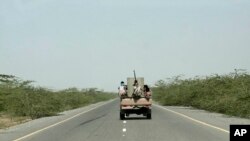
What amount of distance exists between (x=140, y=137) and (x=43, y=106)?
29155 mm

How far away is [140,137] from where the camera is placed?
67.9ft

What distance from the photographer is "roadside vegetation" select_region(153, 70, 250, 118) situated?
4160 cm

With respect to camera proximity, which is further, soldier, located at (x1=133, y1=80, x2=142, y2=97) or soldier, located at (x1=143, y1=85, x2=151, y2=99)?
soldier, located at (x1=143, y1=85, x2=151, y2=99)

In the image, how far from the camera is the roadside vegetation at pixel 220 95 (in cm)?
4160

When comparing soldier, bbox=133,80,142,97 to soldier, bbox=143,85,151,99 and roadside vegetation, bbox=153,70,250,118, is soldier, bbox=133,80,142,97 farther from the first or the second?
roadside vegetation, bbox=153,70,250,118

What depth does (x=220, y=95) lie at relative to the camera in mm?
55781

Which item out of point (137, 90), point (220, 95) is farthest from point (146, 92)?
point (220, 95)

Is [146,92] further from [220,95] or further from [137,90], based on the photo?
[220,95]

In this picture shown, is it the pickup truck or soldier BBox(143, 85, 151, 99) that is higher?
soldier BBox(143, 85, 151, 99)

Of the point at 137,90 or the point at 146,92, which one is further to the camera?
the point at 146,92

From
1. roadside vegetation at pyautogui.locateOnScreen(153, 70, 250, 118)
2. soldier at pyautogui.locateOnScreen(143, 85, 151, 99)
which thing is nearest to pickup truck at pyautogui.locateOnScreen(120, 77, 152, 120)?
soldier at pyautogui.locateOnScreen(143, 85, 151, 99)

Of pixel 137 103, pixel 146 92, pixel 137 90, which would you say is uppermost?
pixel 137 90

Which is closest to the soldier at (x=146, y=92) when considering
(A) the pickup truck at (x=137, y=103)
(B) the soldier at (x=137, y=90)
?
(A) the pickup truck at (x=137, y=103)

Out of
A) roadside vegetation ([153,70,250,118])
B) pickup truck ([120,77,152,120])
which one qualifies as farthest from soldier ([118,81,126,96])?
roadside vegetation ([153,70,250,118])
